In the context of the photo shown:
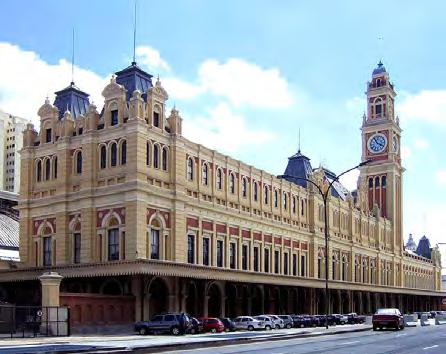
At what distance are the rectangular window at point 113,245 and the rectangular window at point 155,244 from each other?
2.48m

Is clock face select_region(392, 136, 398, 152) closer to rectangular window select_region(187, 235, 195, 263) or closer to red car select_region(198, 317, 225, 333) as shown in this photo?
rectangular window select_region(187, 235, 195, 263)

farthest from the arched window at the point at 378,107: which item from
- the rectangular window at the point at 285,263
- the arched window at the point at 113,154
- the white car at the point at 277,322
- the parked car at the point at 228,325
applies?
the parked car at the point at 228,325

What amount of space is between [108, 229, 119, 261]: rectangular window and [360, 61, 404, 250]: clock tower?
60204 mm

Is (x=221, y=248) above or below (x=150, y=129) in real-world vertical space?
below

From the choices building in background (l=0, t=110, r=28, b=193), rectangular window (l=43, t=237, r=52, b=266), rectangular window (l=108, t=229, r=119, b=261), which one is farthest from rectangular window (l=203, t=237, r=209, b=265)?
building in background (l=0, t=110, r=28, b=193)

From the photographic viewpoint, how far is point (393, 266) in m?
106

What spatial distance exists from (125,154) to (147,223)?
5.38 meters

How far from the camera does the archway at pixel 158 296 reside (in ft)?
177

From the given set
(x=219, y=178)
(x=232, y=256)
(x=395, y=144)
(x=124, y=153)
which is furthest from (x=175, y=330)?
(x=395, y=144)

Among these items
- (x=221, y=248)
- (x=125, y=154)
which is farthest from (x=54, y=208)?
(x=221, y=248)

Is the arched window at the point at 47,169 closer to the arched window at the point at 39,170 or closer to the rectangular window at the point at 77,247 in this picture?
the arched window at the point at 39,170

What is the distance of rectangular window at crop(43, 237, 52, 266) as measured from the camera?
58688mm

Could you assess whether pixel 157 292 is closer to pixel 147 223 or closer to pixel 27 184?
pixel 147 223

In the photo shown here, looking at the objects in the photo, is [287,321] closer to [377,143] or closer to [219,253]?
[219,253]
